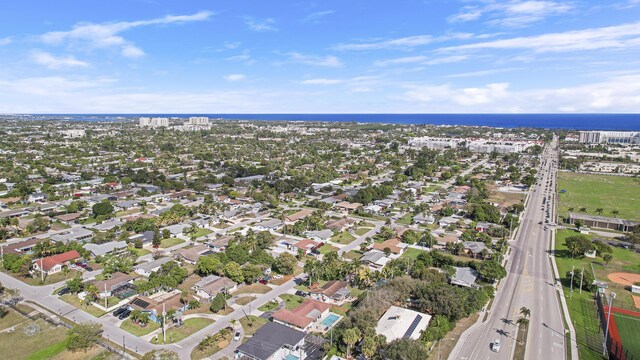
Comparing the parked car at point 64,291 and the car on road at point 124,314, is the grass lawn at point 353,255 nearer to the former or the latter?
the car on road at point 124,314

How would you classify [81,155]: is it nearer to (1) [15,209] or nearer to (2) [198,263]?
(1) [15,209]

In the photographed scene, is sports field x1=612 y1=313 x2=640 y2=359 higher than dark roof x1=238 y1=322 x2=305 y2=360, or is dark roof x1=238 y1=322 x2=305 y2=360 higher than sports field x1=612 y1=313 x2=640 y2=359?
dark roof x1=238 y1=322 x2=305 y2=360

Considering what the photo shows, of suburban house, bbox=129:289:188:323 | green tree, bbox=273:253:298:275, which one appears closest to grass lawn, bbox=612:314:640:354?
green tree, bbox=273:253:298:275

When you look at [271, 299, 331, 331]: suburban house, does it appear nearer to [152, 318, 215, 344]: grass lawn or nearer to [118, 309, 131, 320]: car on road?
[152, 318, 215, 344]: grass lawn

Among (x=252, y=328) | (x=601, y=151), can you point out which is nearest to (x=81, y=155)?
(x=252, y=328)

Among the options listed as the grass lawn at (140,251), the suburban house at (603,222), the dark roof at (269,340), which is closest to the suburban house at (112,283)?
the grass lawn at (140,251)

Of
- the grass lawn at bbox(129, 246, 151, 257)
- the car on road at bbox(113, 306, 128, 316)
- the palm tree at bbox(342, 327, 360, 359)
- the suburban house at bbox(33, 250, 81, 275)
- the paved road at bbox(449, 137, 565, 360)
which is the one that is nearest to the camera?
the palm tree at bbox(342, 327, 360, 359)
